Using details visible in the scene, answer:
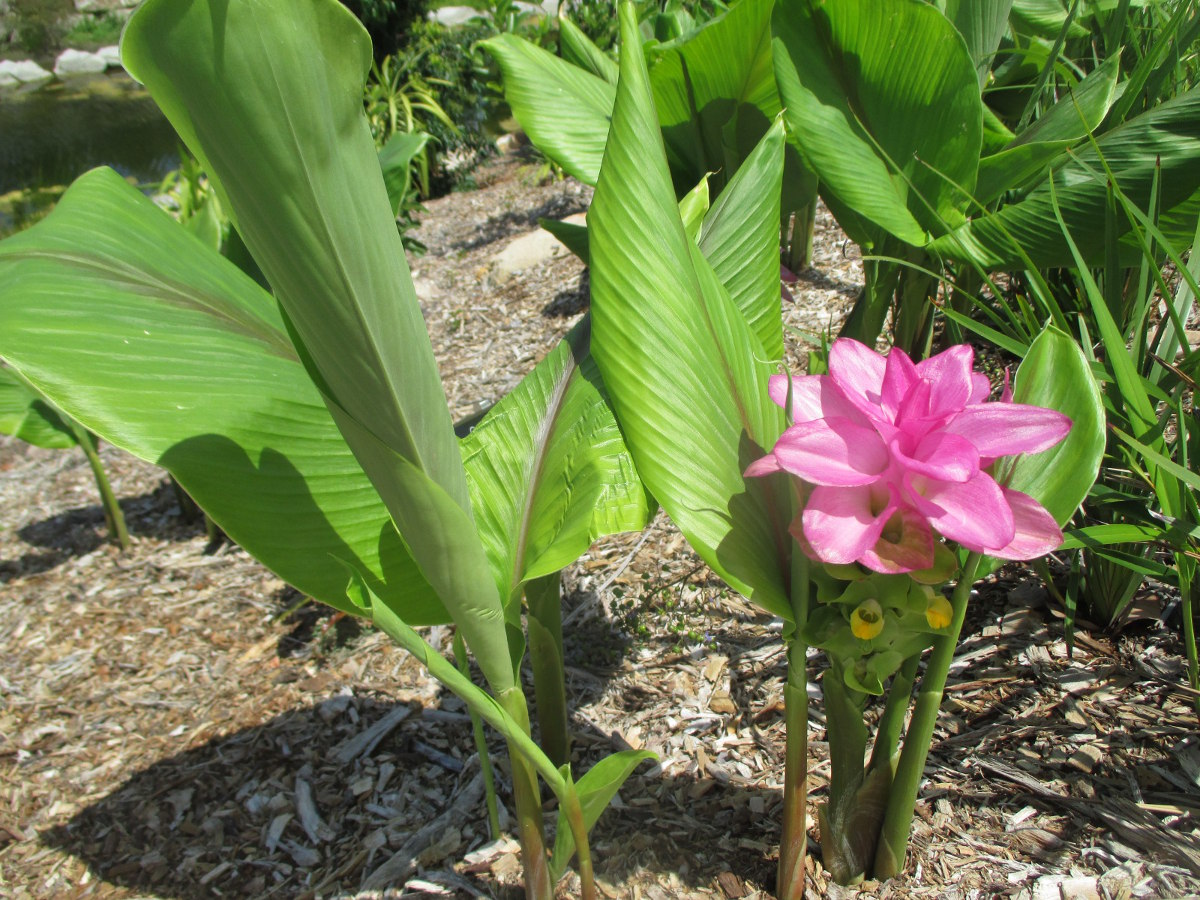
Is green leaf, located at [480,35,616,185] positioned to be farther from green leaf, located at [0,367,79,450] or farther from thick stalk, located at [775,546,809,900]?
green leaf, located at [0,367,79,450]

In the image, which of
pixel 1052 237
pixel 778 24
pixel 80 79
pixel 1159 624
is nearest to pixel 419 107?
pixel 778 24

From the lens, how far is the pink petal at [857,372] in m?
0.73

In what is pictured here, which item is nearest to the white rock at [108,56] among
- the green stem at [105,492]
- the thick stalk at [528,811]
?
the green stem at [105,492]

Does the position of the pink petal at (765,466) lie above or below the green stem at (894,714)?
above

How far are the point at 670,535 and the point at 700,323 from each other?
1.11 metres

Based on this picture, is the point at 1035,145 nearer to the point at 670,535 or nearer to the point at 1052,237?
the point at 1052,237

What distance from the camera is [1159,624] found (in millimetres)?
1296

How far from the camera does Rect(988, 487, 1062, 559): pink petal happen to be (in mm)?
697

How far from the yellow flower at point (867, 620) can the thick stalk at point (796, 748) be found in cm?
5

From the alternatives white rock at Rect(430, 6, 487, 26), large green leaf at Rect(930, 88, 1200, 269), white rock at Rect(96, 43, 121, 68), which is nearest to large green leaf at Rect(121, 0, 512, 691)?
large green leaf at Rect(930, 88, 1200, 269)

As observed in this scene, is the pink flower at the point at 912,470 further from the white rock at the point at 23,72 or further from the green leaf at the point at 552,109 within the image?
the white rock at the point at 23,72

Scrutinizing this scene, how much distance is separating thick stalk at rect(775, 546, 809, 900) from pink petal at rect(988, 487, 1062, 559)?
0.18 metres

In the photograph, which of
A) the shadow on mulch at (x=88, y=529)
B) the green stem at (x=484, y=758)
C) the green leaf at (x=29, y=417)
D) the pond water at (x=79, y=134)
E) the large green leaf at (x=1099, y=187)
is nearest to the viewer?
the green stem at (x=484, y=758)

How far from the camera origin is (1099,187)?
138 centimetres
